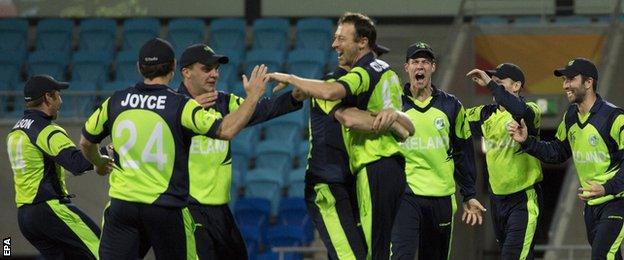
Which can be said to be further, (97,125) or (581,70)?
(581,70)

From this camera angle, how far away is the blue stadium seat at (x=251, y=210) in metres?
16.3

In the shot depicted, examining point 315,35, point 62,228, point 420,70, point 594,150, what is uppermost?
point 315,35

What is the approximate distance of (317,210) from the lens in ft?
29.4

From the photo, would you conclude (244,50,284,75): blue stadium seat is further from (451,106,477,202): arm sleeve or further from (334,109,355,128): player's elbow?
(334,109,355,128): player's elbow

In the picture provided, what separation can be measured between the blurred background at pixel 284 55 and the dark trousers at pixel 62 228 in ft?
15.5

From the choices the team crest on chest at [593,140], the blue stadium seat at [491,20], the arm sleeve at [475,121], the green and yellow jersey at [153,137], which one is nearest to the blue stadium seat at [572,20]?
the blue stadium seat at [491,20]

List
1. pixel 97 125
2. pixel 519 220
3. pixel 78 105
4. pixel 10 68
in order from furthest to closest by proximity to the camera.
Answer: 1. pixel 10 68
2. pixel 78 105
3. pixel 519 220
4. pixel 97 125

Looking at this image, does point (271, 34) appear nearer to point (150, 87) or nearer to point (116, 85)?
point (116, 85)

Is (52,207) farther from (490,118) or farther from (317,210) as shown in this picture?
(490,118)

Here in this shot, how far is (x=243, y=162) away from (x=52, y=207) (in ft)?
22.0

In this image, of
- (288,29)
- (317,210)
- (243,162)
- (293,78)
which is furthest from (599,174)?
(288,29)

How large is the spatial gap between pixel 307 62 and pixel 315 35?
0.85m

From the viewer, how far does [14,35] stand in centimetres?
2031

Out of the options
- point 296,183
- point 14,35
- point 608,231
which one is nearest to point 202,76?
point 608,231
